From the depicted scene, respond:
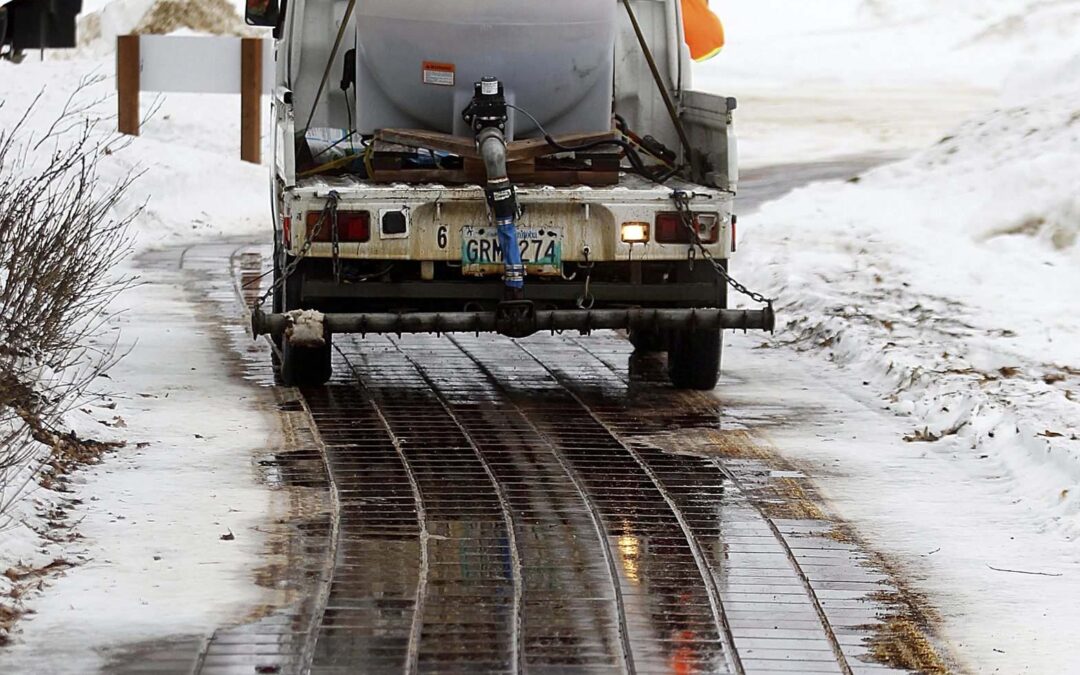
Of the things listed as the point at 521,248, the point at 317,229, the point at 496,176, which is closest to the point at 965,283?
the point at 521,248

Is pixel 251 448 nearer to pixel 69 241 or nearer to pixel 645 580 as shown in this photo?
pixel 69 241

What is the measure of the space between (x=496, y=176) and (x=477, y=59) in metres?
1.12

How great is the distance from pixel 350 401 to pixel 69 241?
1.66m

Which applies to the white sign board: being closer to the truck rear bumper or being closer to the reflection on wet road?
the reflection on wet road

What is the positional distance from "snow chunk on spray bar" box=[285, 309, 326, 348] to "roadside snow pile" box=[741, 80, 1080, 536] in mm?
2913

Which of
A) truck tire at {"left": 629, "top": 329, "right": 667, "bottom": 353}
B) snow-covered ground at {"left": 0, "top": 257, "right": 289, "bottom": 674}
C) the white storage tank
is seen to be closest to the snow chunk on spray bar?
snow-covered ground at {"left": 0, "top": 257, "right": 289, "bottom": 674}

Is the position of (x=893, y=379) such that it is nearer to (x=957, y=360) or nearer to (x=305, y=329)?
(x=957, y=360)

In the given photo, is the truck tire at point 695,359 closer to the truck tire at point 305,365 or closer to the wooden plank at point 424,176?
the wooden plank at point 424,176

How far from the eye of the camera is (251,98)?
77.3 feet

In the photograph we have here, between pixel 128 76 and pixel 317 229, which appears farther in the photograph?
pixel 128 76

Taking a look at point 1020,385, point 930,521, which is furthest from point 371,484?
point 1020,385

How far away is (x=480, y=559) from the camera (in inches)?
271

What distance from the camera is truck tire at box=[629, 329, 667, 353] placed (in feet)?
38.7

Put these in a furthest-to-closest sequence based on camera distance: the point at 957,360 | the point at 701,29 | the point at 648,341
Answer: the point at 701,29 < the point at 648,341 < the point at 957,360
